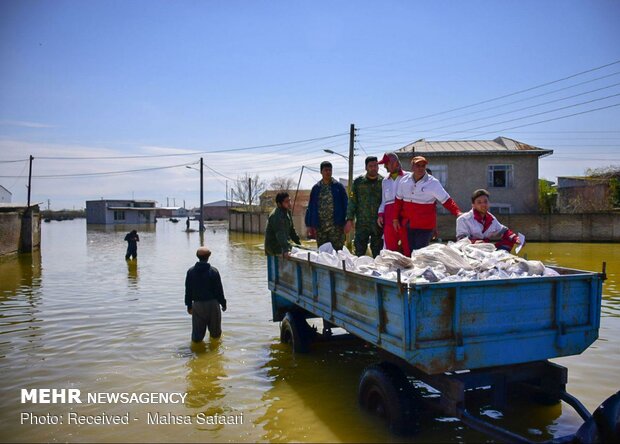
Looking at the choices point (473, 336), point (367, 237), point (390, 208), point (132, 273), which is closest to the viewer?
point (473, 336)

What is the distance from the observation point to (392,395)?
14.3 ft

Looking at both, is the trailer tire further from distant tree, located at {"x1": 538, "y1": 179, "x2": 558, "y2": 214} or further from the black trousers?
distant tree, located at {"x1": 538, "y1": 179, "x2": 558, "y2": 214}

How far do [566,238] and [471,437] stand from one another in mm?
26829

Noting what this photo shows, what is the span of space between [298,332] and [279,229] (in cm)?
149

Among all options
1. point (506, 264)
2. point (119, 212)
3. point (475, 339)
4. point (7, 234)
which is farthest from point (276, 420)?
point (119, 212)

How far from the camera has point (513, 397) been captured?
5102mm

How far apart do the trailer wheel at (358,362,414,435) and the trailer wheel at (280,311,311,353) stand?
244 centimetres

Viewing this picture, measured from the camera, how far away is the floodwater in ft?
16.0

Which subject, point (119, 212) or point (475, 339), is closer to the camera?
point (475, 339)

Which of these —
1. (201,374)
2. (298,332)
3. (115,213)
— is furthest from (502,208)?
(115,213)

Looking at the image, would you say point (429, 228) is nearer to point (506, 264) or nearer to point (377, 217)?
point (377, 217)

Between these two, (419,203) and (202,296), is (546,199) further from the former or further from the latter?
(202,296)

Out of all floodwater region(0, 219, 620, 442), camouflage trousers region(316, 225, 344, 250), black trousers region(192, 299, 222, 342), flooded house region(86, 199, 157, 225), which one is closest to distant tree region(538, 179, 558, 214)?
floodwater region(0, 219, 620, 442)

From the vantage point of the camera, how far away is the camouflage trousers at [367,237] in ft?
25.4
